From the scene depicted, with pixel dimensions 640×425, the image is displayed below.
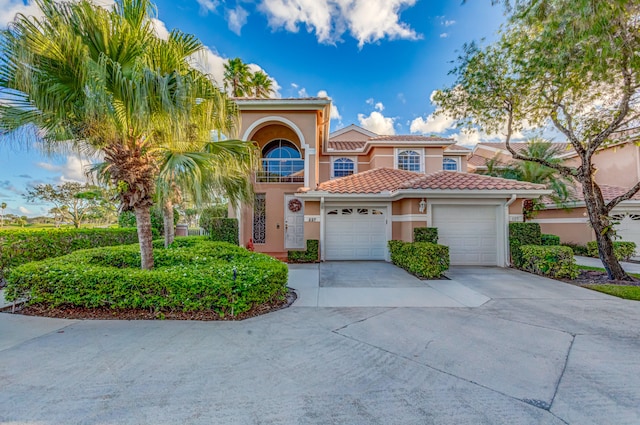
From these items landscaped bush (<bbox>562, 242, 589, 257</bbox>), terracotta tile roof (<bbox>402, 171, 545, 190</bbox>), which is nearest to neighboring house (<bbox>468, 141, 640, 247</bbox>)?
landscaped bush (<bbox>562, 242, 589, 257</bbox>)

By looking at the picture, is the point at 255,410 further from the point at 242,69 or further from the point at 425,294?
the point at 242,69

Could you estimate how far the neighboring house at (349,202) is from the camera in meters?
9.99

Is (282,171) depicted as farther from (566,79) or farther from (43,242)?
(566,79)

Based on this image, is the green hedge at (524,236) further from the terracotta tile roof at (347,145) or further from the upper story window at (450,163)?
the terracotta tile roof at (347,145)

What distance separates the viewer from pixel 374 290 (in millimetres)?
6723

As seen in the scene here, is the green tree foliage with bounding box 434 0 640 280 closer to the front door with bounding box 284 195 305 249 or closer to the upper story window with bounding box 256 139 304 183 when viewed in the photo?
the upper story window with bounding box 256 139 304 183

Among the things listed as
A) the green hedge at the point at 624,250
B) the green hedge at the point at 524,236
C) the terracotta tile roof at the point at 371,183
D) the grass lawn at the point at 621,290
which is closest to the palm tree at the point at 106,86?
the terracotta tile roof at the point at 371,183

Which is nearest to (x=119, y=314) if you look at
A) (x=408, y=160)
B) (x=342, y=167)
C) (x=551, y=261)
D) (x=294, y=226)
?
(x=294, y=226)

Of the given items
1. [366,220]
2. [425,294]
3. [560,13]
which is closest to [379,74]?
[366,220]

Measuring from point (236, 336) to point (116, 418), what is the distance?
69.7 inches

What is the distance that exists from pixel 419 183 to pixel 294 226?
5991 mm

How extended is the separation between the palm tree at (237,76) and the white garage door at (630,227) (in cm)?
2238

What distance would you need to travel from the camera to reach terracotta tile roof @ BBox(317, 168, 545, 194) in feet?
31.8

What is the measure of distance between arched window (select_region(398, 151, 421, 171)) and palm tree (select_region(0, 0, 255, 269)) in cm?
1293
